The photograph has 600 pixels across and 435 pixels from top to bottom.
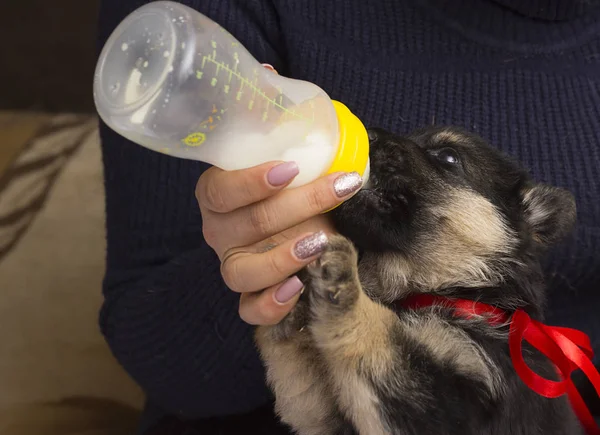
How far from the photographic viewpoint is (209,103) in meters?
1.13

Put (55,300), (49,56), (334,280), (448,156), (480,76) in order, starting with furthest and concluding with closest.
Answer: (49,56)
(55,300)
(480,76)
(448,156)
(334,280)

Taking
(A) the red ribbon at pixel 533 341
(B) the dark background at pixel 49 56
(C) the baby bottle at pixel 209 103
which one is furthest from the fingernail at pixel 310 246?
(B) the dark background at pixel 49 56

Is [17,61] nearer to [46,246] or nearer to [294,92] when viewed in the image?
[46,246]

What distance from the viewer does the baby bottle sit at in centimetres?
103

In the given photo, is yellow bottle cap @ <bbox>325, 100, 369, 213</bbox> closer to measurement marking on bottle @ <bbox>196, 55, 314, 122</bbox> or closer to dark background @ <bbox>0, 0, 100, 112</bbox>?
measurement marking on bottle @ <bbox>196, 55, 314, 122</bbox>

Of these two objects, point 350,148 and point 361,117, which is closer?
point 350,148

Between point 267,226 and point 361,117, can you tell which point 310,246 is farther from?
point 361,117

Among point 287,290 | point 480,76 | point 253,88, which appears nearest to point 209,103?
point 253,88

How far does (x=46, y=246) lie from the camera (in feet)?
9.25

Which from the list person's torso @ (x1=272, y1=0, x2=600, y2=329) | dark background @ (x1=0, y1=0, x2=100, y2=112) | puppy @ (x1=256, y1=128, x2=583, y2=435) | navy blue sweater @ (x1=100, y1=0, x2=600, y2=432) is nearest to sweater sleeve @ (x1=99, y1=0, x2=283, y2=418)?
navy blue sweater @ (x1=100, y1=0, x2=600, y2=432)

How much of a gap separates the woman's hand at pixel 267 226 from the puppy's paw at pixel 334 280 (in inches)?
1.0

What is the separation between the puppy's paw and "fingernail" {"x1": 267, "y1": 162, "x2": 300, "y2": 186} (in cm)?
16

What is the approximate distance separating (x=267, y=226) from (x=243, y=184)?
0.11 meters

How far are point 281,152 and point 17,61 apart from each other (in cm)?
379
